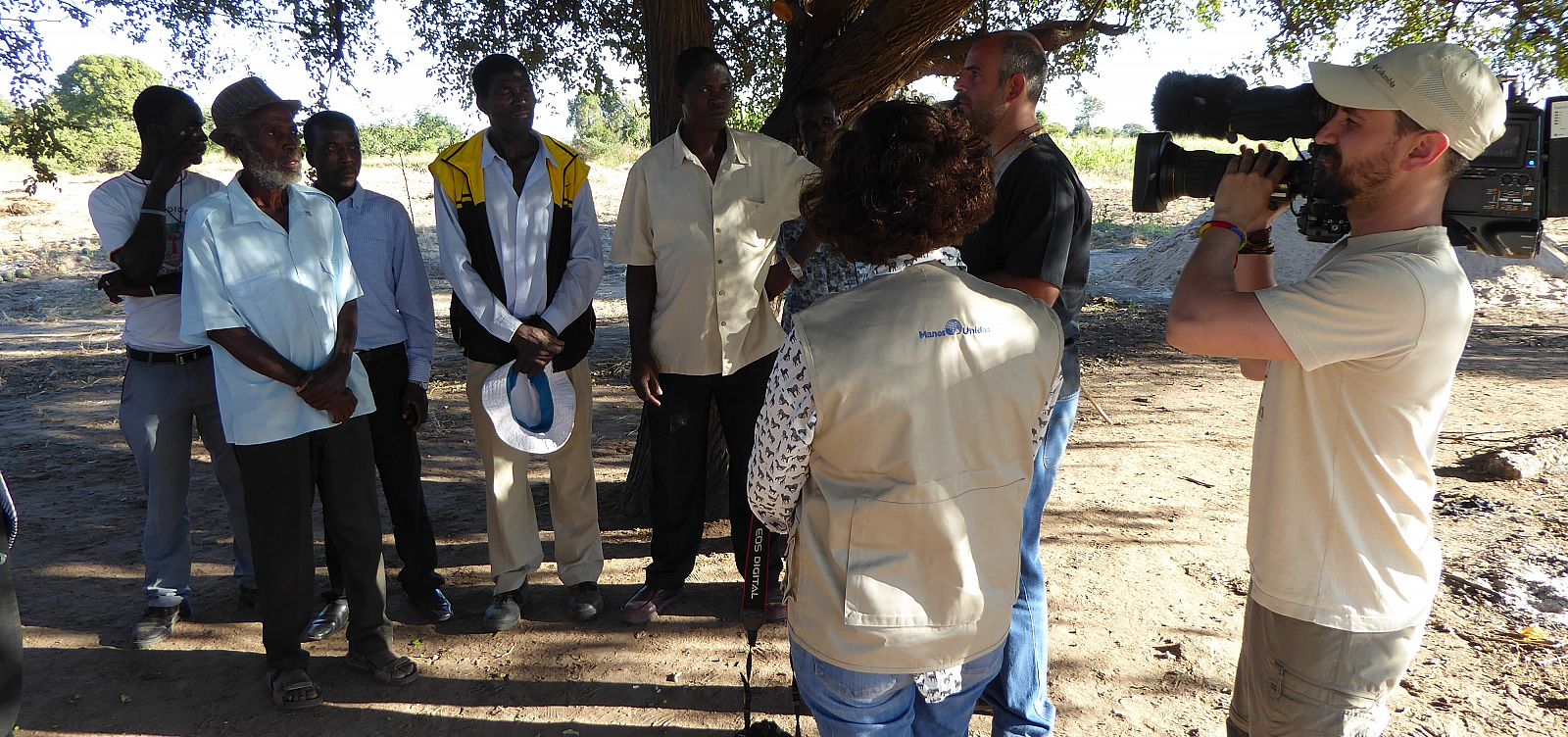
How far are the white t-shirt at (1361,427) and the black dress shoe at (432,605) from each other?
3.07 meters

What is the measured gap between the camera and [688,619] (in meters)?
3.85

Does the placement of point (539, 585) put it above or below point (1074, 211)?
below

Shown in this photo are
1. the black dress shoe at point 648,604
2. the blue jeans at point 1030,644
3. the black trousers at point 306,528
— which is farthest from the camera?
the black dress shoe at point 648,604

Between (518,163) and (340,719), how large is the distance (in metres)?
2.12

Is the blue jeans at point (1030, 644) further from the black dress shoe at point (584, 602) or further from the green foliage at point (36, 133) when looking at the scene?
the green foliage at point (36, 133)

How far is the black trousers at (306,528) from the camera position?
314cm

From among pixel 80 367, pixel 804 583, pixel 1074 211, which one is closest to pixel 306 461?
pixel 804 583

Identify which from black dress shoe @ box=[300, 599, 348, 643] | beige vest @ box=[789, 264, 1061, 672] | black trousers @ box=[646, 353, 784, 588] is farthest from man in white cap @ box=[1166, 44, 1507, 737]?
black dress shoe @ box=[300, 599, 348, 643]

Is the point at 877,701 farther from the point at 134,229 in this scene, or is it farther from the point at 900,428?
the point at 134,229

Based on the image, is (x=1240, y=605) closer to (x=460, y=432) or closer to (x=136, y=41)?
(x=460, y=432)

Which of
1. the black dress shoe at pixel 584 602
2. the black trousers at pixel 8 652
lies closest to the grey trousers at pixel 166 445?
the black trousers at pixel 8 652

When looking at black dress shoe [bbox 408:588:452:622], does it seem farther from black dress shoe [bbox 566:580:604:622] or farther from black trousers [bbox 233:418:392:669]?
black dress shoe [bbox 566:580:604:622]

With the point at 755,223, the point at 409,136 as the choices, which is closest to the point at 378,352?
the point at 755,223

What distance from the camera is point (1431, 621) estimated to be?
3678 mm
